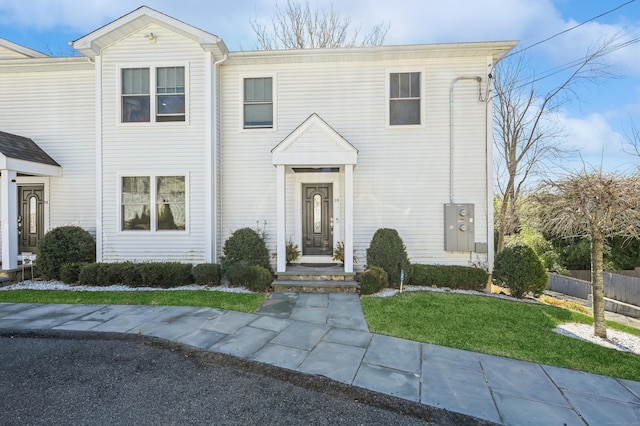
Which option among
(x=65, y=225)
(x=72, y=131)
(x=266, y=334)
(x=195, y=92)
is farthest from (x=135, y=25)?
(x=266, y=334)

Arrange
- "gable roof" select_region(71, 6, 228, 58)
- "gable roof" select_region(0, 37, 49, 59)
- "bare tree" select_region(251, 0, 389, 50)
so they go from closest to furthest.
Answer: "gable roof" select_region(71, 6, 228, 58) → "gable roof" select_region(0, 37, 49, 59) → "bare tree" select_region(251, 0, 389, 50)

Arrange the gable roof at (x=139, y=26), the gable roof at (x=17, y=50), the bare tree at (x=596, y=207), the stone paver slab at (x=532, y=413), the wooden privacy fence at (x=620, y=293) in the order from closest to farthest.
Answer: the stone paver slab at (x=532, y=413) < the bare tree at (x=596, y=207) < the gable roof at (x=139, y=26) < the gable roof at (x=17, y=50) < the wooden privacy fence at (x=620, y=293)

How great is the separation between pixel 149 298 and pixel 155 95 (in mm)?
5390

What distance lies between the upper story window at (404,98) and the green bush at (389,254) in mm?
3132

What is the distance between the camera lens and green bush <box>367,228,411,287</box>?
7.50 meters

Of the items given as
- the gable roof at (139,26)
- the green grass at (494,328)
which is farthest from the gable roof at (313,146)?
the green grass at (494,328)

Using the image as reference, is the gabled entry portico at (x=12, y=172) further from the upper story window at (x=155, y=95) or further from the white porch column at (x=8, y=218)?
the upper story window at (x=155, y=95)

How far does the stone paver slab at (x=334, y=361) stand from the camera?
11.3 ft

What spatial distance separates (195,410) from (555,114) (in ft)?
61.3

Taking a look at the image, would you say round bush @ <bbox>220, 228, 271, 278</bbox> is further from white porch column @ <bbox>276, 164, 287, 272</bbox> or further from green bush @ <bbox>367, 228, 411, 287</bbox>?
green bush @ <bbox>367, 228, 411, 287</bbox>

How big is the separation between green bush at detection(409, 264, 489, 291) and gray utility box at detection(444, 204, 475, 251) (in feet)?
2.38

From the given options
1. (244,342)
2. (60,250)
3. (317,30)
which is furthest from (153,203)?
(317,30)

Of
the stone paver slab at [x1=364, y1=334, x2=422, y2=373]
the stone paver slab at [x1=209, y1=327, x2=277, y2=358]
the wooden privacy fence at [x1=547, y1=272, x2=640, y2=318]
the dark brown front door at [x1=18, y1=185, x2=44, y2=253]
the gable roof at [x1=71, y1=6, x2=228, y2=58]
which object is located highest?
the gable roof at [x1=71, y1=6, x2=228, y2=58]

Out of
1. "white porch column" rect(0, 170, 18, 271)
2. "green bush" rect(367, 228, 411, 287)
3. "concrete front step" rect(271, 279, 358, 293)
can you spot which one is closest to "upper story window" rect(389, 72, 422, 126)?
"green bush" rect(367, 228, 411, 287)
